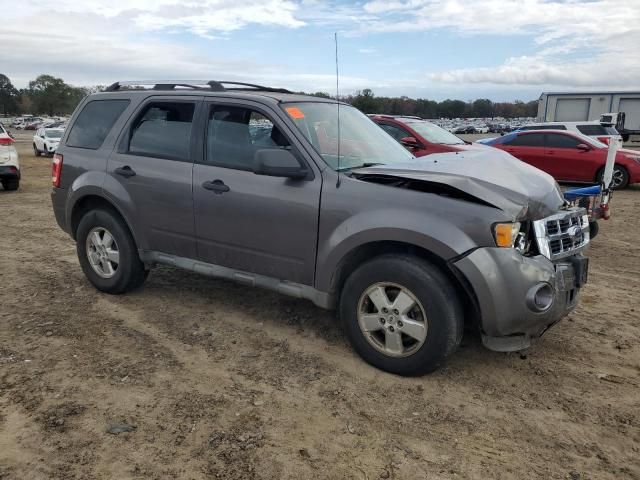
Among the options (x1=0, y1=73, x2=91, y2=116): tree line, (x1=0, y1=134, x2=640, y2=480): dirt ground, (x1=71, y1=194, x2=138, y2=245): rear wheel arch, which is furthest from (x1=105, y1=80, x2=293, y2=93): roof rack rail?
(x1=0, y1=73, x2=91, y2=116): tree line

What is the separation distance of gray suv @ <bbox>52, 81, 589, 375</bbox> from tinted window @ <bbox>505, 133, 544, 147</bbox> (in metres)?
9.35

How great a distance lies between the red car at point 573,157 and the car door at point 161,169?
1027 centimetres

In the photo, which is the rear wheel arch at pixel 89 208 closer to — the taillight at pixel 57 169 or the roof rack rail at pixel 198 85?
the taillight at pixel 57 169

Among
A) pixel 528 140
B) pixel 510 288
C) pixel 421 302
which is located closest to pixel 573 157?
pixel 528 140

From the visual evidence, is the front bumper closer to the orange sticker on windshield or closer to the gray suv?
the gray suv

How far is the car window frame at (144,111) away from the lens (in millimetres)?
4340

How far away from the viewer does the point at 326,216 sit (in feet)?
12.0

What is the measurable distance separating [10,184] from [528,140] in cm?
1231

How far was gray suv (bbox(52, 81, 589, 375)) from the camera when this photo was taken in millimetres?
3246

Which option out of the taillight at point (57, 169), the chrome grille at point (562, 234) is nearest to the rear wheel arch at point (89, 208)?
the taillight at point (57, 169)

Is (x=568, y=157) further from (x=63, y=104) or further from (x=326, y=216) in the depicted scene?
(x=63, y=104)

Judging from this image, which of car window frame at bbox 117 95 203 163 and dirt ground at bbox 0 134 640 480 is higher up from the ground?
car window frame at bbox 117 95 203 163

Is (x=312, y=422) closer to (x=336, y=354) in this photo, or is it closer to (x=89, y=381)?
(x=336, y=354)

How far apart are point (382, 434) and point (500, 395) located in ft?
2.95
